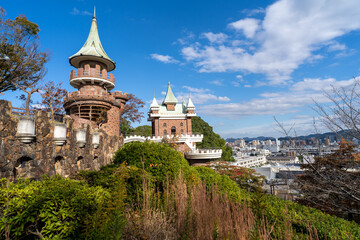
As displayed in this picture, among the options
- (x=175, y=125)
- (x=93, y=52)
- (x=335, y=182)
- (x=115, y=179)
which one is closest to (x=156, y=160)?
(x=115, y=179)

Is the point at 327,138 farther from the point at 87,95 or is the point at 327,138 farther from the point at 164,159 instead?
the point at 87,95

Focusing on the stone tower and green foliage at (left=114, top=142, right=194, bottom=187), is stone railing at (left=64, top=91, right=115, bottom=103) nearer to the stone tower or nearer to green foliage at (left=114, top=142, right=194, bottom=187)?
the stone tower

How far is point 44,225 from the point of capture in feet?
7.86

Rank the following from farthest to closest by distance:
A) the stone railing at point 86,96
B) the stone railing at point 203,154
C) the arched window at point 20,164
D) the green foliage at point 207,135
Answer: the green foliage at point 207,135, the stone railing at point 203,154, the stone railing at point 86,96, the arched window at point 20,164

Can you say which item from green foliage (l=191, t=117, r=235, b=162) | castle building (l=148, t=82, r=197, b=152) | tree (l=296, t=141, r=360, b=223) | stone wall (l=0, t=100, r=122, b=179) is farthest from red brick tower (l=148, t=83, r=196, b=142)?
tree (l=296, t=141, r=360, b=223)

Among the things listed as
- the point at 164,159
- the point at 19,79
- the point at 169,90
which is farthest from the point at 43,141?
the point at 169,90

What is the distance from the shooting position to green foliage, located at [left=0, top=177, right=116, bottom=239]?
2.20m

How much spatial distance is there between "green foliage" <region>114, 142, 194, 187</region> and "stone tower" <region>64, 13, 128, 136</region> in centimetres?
1112

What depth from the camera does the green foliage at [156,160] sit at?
459 centimetres

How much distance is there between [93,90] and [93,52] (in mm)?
3597

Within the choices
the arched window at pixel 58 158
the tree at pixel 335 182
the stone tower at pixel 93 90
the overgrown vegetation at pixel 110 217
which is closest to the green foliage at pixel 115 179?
the overgrown vegetation at pixel 110 217

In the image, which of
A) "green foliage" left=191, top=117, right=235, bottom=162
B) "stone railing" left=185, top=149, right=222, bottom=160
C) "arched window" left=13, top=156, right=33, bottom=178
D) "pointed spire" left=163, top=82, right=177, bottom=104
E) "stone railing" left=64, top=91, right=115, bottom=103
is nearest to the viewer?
"arched window" left=13, top=156, right=33, bottom=178

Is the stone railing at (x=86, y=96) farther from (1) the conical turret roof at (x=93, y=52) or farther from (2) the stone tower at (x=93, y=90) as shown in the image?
(1) the conical turret roof at (x=93, y=52)

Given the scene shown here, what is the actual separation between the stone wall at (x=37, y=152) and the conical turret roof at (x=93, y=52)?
485 inches
